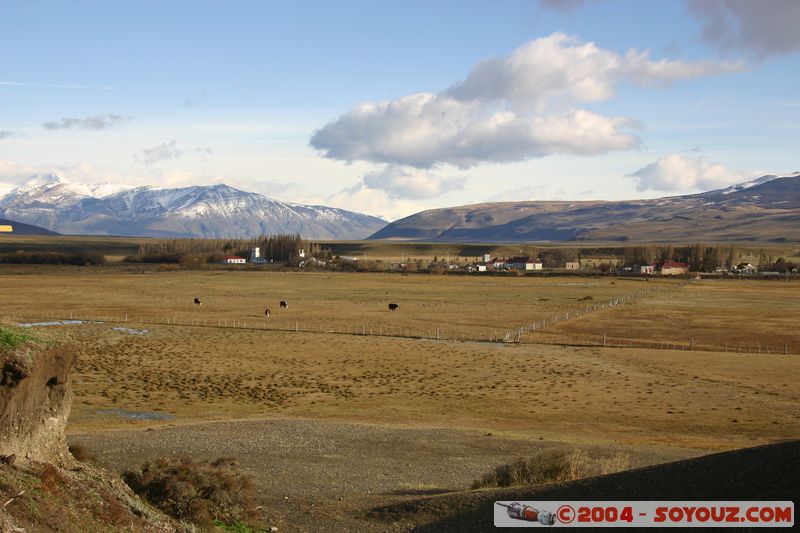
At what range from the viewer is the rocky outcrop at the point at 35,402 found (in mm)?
10016

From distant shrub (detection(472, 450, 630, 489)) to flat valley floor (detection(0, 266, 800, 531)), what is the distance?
1.44 metres

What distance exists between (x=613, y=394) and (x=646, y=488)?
68.4 ft

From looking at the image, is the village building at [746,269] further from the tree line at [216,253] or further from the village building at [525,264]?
the tree line at [216,253]

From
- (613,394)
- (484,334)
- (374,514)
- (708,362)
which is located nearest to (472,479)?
(374,514)

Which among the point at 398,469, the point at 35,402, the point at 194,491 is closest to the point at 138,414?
the point at 398,469

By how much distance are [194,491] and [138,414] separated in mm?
14956

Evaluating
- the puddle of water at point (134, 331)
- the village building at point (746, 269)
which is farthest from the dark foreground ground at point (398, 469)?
the village building at point (746, 269)

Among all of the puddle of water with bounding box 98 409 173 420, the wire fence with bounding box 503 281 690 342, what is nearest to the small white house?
the wire fence with bounding box 503 281 690 342

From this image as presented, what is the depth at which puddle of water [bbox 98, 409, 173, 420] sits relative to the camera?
25.8 meters

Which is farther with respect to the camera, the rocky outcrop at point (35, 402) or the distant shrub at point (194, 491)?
the distant shrub at point (194, 491)

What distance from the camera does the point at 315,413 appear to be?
27.7 meters

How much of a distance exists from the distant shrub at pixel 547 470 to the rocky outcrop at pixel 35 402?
856cm

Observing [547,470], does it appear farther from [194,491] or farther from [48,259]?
[48,259]

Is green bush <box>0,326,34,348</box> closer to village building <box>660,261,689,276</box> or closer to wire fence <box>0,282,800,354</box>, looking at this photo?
wire fence <box>0,282,800,354</box>
